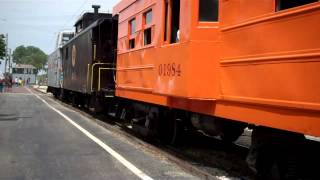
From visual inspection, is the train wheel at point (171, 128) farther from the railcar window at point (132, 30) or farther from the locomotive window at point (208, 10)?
the locomotive window at point (208, 10)

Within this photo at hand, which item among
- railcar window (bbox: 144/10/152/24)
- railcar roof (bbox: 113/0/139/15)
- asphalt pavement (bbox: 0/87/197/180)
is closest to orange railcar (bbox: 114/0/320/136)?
railcar window (bbox: 144/10/152/24)

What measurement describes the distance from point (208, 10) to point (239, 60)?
4.99 ft

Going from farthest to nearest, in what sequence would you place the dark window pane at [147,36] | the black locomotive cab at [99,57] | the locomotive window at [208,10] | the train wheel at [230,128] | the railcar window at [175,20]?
the black locomotive cab at [99,57], the dark window pane at [147,36], the railcar window at [175,20], the train wheel at [230,128], the locomotive window at [208,10]

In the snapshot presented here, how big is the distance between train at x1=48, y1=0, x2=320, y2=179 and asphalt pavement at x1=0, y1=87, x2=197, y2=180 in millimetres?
1080

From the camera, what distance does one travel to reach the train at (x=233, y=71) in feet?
20.3

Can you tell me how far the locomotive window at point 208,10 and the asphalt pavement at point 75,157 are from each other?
248 cm

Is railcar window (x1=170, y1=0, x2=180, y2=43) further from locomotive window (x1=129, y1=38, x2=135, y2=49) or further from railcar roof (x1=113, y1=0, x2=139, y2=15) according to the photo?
railcar roof (x1=113, y1=0, x2=139, y2=15)

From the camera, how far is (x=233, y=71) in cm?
770

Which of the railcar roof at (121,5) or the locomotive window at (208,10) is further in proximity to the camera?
the railcar roof at (121,5)

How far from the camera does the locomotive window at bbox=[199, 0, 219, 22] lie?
870 cm

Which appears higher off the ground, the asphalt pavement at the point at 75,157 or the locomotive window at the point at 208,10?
the locomotive window at the point at 208,10

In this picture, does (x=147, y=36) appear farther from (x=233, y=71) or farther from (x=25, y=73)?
(x=25, y=73)

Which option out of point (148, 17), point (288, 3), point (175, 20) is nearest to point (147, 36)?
point (148, 17)

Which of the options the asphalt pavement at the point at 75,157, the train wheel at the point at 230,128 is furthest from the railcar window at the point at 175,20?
the asphalt pavement at the point at 75,157
